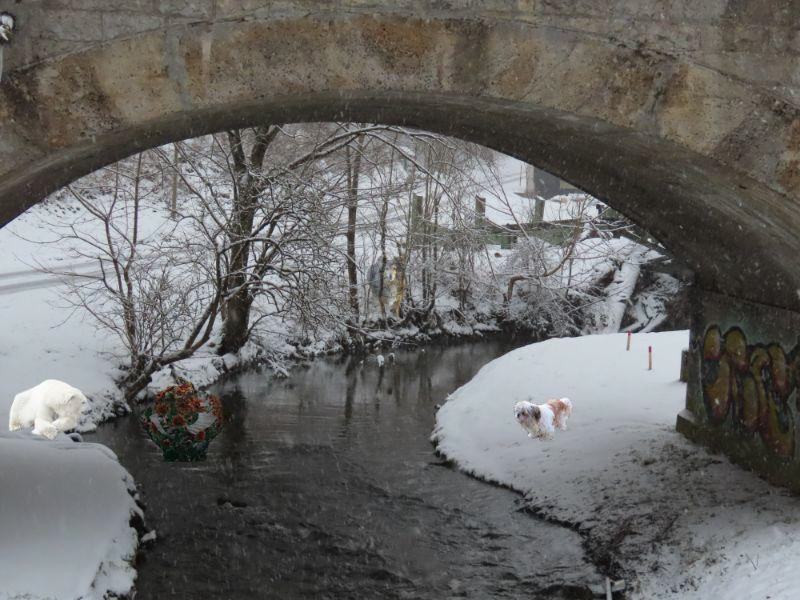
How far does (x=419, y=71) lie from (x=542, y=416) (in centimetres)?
830

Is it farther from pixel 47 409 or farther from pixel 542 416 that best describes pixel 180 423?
pixel 542 416

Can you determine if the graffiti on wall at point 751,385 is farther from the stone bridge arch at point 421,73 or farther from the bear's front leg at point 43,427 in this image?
the bear's front leg at point 43,427

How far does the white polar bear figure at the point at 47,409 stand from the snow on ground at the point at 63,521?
2306 mm

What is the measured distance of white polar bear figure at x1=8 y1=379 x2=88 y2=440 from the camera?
13352 millimetres

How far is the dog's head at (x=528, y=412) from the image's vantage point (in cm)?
1230

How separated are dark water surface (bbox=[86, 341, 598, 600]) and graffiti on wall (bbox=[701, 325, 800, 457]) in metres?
2.38

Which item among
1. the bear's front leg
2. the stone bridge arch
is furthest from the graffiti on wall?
the bear's front leg

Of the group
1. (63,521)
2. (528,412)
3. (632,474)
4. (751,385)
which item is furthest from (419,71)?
(528,412)

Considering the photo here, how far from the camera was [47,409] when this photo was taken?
13.5 meters

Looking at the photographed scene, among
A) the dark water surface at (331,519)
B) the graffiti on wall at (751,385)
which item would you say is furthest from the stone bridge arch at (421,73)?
the dark water surface at (331,519)

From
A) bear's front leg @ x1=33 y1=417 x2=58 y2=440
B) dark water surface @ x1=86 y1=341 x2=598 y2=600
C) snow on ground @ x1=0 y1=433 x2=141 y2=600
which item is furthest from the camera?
bear's front leg @ x1=33 y1=417 x2=58 y2=440

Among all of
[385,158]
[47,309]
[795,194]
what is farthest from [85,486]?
[385,158]

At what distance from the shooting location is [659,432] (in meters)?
11.9

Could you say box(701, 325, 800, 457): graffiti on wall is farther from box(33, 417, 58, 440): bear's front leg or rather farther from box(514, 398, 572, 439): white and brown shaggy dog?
box(33, 417, 58, 440): bear's front leg
